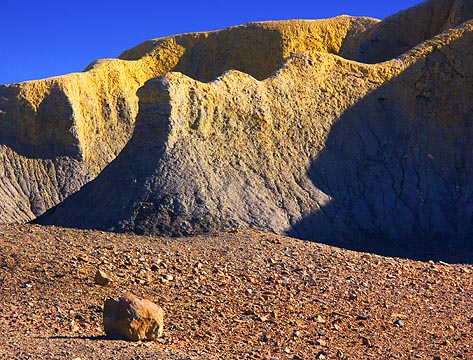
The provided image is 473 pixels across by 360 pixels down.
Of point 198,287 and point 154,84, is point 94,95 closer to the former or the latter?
point 154,84

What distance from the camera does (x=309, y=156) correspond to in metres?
21.2

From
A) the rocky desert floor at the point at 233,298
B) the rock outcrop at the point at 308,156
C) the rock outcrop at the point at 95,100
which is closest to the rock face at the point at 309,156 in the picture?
the rock outcrop at the point at 308,156

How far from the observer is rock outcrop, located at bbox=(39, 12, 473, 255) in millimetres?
18703

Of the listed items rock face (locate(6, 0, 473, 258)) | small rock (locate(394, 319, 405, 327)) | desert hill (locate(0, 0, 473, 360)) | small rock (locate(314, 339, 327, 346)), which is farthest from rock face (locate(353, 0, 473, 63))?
small rock (locate(314, 339, 327, 346))

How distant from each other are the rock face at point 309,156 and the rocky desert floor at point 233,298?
7.96ft

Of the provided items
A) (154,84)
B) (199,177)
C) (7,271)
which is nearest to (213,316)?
(7,271)

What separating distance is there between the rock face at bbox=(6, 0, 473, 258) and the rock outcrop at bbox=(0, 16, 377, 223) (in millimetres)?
13572

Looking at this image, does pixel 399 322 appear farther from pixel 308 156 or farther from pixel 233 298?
pixel 308 156

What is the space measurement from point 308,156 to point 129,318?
12266 mm

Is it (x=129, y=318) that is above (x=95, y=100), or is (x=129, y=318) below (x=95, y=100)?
below

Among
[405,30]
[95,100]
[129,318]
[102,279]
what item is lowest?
[129,318]

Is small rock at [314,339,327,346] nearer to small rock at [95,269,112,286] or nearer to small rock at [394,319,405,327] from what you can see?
small rock at [394,319,405,327]

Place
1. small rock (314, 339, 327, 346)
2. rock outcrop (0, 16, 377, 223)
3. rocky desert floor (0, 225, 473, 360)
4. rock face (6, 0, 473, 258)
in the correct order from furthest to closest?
rock outcrop (0, 16, 377, 223) → rock face (6, 0, 473, 258) → small rock (314, 339, 327, 346) → rocky desert floor (0, 225, 473, 360)

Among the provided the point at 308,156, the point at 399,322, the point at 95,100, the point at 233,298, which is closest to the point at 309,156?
the point at 308,156
